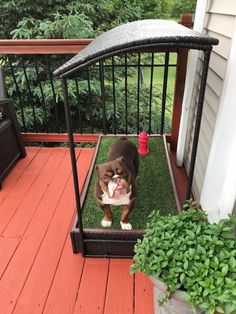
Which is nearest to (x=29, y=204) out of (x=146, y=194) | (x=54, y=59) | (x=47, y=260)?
(x=47, y=260)

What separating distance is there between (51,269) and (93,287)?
0.97ft

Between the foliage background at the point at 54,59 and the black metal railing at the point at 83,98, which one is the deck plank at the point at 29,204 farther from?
the black metal railing at the point at 83,98

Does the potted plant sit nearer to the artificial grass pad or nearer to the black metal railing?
the artificial grass pad

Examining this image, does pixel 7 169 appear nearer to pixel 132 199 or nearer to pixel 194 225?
pixel 132 199

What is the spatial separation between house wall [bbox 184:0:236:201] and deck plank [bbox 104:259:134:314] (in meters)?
0.85

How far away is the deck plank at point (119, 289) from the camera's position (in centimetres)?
150

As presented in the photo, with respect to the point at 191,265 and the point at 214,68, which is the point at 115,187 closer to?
the point at 191,265

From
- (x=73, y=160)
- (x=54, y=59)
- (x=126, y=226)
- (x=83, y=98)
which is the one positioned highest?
(x=73, y=160)

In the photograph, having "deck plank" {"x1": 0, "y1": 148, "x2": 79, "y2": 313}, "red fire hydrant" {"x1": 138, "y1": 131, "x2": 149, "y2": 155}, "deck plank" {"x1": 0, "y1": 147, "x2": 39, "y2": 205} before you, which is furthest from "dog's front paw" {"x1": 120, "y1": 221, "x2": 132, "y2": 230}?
"deck plank" {"x1": 0, "y1": 147, "x2": 39, "y2": 205}

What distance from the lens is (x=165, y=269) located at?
43.6 inches

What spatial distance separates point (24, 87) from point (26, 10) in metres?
1.06

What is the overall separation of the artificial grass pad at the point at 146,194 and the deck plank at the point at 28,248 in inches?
14.5

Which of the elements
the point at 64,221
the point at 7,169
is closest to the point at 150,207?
the point at 64,221

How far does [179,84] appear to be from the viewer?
261cm
